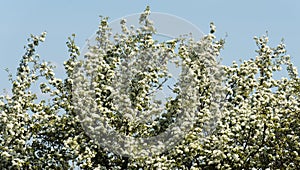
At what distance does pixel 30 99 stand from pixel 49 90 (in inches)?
25.7

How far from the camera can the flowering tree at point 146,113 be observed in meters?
14.5

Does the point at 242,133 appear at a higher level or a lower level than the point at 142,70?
lower

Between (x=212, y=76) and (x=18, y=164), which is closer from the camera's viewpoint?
(x=18, y=164)

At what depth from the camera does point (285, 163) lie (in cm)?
1594

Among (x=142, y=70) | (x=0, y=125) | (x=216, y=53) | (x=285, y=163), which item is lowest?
(x=285, y=163)

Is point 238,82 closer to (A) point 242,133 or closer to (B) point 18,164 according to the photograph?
(A) point 242,133

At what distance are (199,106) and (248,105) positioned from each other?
4.70ft

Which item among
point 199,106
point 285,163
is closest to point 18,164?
point 199,106

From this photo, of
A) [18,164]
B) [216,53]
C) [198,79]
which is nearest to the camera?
[18,164]

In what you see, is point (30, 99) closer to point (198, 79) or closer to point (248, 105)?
point (198, 79)

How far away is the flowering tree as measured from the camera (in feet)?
47.6

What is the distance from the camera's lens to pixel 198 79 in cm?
1590

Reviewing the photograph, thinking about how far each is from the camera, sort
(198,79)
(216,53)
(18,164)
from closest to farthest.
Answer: (18,164) < (198,79) < (216,53)

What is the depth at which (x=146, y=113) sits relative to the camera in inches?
584
